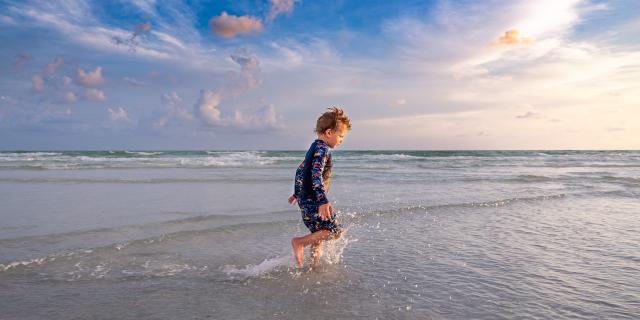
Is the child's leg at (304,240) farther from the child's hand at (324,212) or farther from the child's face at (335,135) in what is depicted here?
the child's face at (335,135)

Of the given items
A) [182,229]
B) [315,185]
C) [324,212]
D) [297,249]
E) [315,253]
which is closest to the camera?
[324,212]

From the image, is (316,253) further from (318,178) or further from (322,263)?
(318,178)

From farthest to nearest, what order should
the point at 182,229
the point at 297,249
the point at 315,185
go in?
the point at 182,229
the point at 297,249
the point at 315,185

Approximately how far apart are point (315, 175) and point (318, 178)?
0.04 metres

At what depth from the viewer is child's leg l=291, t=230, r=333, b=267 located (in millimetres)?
4289

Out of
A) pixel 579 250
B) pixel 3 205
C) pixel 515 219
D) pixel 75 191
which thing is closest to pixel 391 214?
pixel 515 219

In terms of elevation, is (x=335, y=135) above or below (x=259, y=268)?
above

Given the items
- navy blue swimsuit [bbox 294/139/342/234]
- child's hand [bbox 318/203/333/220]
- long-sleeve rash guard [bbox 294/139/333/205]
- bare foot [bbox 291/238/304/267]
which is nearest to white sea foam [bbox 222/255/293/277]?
bare foot [bbox 291/238/304/267]

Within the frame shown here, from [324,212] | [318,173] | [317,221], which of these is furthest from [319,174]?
[317,221]

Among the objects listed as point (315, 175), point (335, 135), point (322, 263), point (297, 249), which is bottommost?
point (322, 263)

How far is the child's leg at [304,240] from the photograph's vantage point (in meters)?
4.29

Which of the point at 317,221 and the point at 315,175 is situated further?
the point at 317,221

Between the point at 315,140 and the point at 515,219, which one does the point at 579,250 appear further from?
the point at 315,140

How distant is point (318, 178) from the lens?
4.20 m
